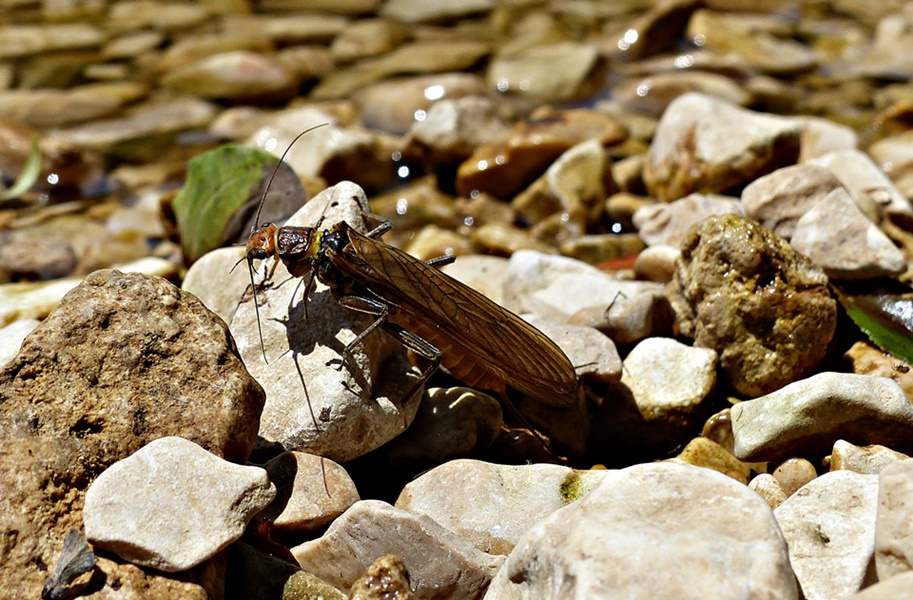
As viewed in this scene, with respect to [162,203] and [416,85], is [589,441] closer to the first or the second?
[162,203]

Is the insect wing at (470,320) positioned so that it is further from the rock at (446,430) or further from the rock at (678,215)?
the rock at (678,215)

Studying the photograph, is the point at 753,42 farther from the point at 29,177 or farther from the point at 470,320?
the point at 470,320

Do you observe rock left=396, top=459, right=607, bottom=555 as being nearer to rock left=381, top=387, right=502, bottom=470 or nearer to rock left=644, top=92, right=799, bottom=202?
rock left=381, top=387, right=502, bottom=470

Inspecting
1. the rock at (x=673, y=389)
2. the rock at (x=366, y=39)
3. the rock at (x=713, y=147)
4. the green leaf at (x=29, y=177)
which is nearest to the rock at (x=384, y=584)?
the rock at (x=673, y=389)

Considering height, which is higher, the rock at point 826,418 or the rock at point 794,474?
the rock at point 826,418

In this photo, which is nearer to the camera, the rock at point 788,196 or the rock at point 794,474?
the rock at point 794,474

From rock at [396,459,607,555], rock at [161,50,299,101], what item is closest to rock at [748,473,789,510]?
rock at [396,459,607,555]

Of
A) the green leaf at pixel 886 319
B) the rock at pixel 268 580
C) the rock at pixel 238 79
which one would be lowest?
the rock at pixel 238 79
